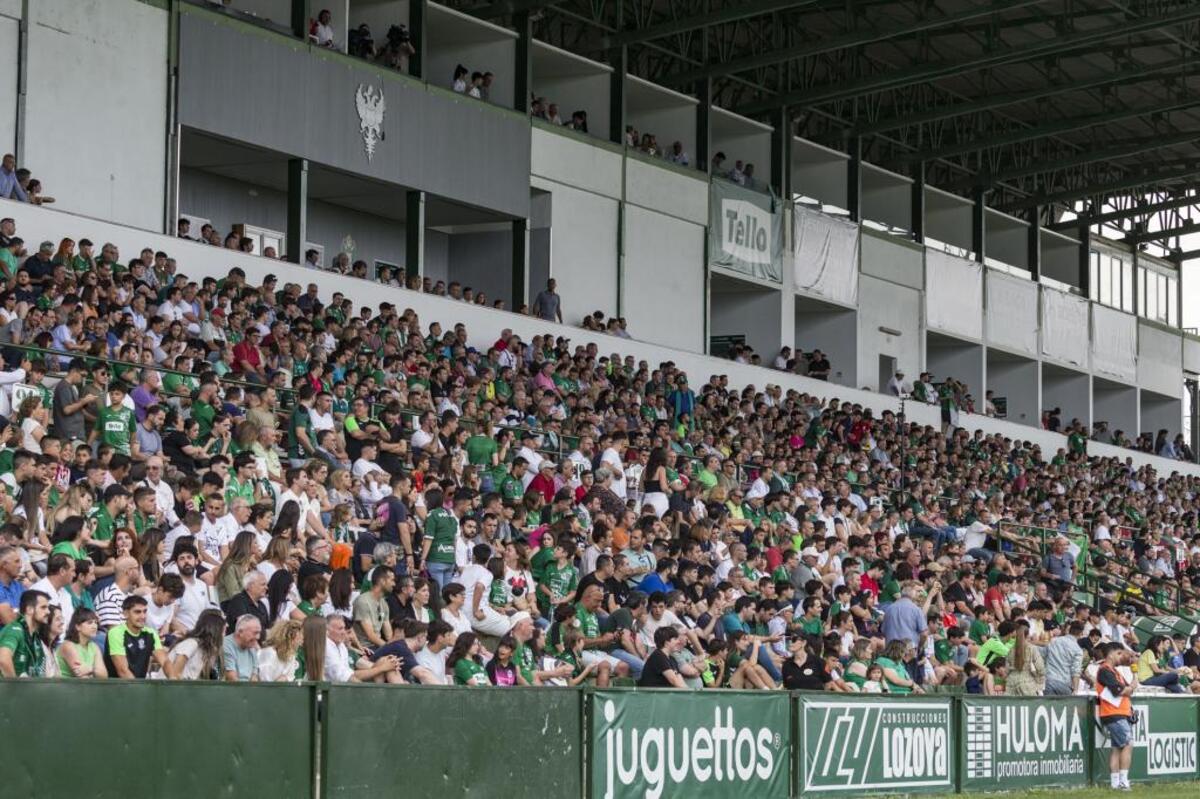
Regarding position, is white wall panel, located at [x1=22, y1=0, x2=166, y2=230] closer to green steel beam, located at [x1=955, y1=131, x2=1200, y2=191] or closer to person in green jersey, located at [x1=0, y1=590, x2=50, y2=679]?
person in green jersey, located at [x1=0, y1=590, x2=50, y2=679]

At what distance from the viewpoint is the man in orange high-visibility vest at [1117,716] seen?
19.7m

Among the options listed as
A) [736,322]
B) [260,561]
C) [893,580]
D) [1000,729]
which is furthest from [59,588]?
[736,322]

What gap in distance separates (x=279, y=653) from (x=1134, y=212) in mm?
47411

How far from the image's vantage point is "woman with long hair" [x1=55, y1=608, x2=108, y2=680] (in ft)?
38.8

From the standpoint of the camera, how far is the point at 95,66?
2631 cm

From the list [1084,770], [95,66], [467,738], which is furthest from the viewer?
[95,66]

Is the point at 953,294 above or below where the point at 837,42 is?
below

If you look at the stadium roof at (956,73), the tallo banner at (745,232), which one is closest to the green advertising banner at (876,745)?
the stadium roof at (956,73)

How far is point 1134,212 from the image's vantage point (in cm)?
5622

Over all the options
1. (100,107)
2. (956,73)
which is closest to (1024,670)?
(100,107)

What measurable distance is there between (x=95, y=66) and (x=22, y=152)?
1951mm

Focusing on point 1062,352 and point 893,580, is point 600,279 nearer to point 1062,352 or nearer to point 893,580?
point 893,580

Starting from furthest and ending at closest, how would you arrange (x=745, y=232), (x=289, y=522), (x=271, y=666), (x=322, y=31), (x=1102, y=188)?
(x=1102, y=188)
(x=745, y=232)
(x=322, y=31)
(x=289, y=522)
(x=271, y=666)

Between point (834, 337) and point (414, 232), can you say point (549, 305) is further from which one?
point (834, 337)
